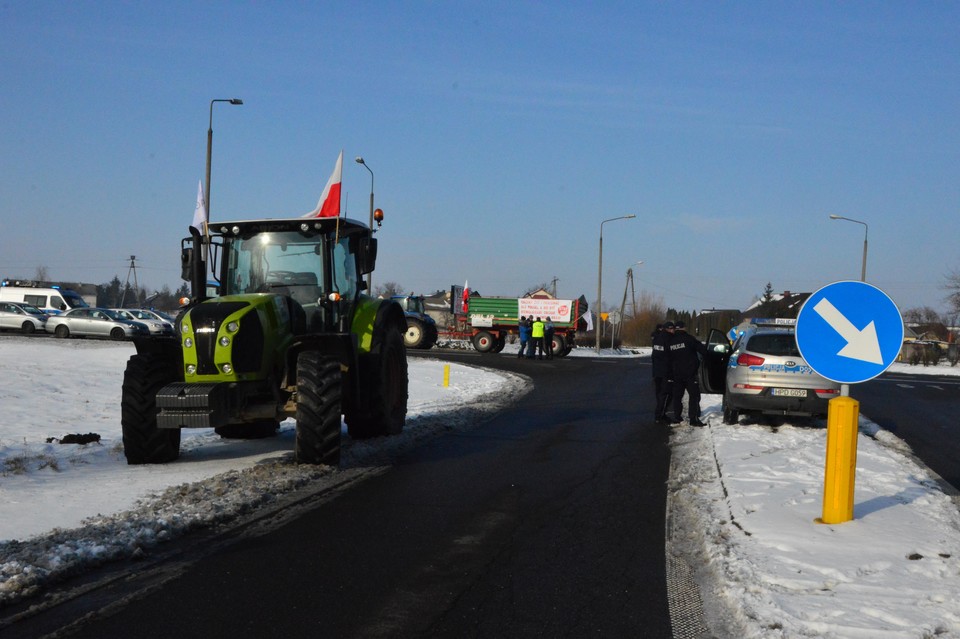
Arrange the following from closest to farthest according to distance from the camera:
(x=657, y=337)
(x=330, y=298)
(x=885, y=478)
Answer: (x=885, y=478) < (x=330, y=298) < (x=657, y=337)

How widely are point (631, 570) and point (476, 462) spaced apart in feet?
14.6

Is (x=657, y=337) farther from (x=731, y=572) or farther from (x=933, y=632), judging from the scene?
(x=933, y=632)

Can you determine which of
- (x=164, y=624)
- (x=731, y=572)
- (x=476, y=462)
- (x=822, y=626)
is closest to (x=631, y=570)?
(x=731, y=572)

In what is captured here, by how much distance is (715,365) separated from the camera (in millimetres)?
15961

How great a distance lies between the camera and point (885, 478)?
29.7 feet

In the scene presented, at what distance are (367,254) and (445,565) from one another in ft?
17.9

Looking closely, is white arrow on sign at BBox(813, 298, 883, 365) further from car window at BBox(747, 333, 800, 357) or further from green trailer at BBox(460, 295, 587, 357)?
green trailer at BBox(460, 295, 587, 357)

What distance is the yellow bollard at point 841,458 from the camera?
660 cm

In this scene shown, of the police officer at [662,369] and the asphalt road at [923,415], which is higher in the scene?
the police officer at [662,369]

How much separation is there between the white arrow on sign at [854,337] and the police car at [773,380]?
21.5 feet

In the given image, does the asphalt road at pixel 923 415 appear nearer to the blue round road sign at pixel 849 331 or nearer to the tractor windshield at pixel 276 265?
the blue round road sign at pixel 849 331

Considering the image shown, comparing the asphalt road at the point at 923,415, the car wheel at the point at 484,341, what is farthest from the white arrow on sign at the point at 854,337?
the car wheel at the point at 484,341

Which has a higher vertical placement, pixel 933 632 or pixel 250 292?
pixel 250 292

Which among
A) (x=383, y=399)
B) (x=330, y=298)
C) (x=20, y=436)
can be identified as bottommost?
(x=20, y=436)
